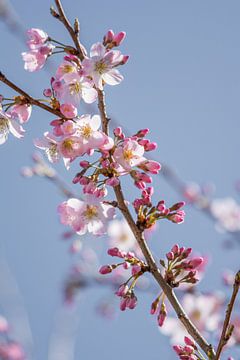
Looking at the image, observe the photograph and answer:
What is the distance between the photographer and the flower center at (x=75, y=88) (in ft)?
7.93

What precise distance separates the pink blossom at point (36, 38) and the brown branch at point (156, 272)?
1.66 ft

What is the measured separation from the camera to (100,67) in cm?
241

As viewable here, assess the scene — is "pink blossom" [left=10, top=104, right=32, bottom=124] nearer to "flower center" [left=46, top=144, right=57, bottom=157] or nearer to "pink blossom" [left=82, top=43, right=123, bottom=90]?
"flower center" [left=46, top=144, right=57, bottom=157]

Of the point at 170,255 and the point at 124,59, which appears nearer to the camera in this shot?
the point at 170,255

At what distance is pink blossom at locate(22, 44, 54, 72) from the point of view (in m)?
2.54

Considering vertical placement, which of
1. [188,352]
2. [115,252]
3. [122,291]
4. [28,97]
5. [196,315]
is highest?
[196,315]

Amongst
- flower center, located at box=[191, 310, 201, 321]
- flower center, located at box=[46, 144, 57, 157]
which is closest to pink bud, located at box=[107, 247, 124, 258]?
flower center, located at box=[46, 144, 57, 157]

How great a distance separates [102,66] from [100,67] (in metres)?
0.03

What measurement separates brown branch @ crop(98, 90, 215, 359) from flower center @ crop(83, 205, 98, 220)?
336 millimetres

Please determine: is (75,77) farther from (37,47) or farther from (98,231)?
(98,231)

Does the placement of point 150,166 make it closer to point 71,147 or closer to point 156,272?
point 71,147

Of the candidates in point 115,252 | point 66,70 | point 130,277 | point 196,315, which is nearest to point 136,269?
point 130,277

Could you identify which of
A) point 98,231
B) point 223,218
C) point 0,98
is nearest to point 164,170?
point 98,231

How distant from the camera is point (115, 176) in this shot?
89.2 inches
